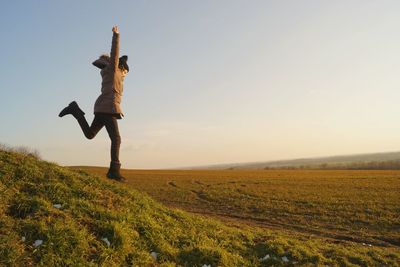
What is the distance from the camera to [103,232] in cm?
788

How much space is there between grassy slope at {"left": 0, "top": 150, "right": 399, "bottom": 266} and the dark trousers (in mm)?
1395

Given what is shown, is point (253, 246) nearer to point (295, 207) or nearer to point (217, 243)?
point (217, 243)

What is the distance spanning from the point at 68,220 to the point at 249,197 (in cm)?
2914

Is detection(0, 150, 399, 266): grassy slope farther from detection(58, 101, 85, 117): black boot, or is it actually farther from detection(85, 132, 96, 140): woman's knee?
detection(58, 101, 85, 117): black boot

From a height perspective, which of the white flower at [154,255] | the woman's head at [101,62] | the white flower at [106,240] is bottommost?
the white flower at [154,255]

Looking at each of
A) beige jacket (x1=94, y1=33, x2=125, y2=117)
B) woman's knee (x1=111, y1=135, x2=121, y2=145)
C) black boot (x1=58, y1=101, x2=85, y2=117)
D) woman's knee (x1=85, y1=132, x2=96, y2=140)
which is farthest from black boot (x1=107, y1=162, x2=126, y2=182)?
black boot (x1=58, y1=101, x2=85, y2=117)

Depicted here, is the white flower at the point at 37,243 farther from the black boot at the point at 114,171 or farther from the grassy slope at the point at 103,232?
the black boot at the point at 114,171

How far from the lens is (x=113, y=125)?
32.2ft

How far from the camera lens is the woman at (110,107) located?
977 centimetres

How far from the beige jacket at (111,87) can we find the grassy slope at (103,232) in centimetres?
221

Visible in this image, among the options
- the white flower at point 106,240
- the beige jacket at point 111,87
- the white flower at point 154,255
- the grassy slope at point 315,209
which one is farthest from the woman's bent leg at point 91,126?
the grassy slope at point 315,209

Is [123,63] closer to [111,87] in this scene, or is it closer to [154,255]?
[111,87]

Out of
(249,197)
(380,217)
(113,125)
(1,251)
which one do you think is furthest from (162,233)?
(249,197)

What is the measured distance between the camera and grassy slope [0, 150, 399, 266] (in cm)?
684
